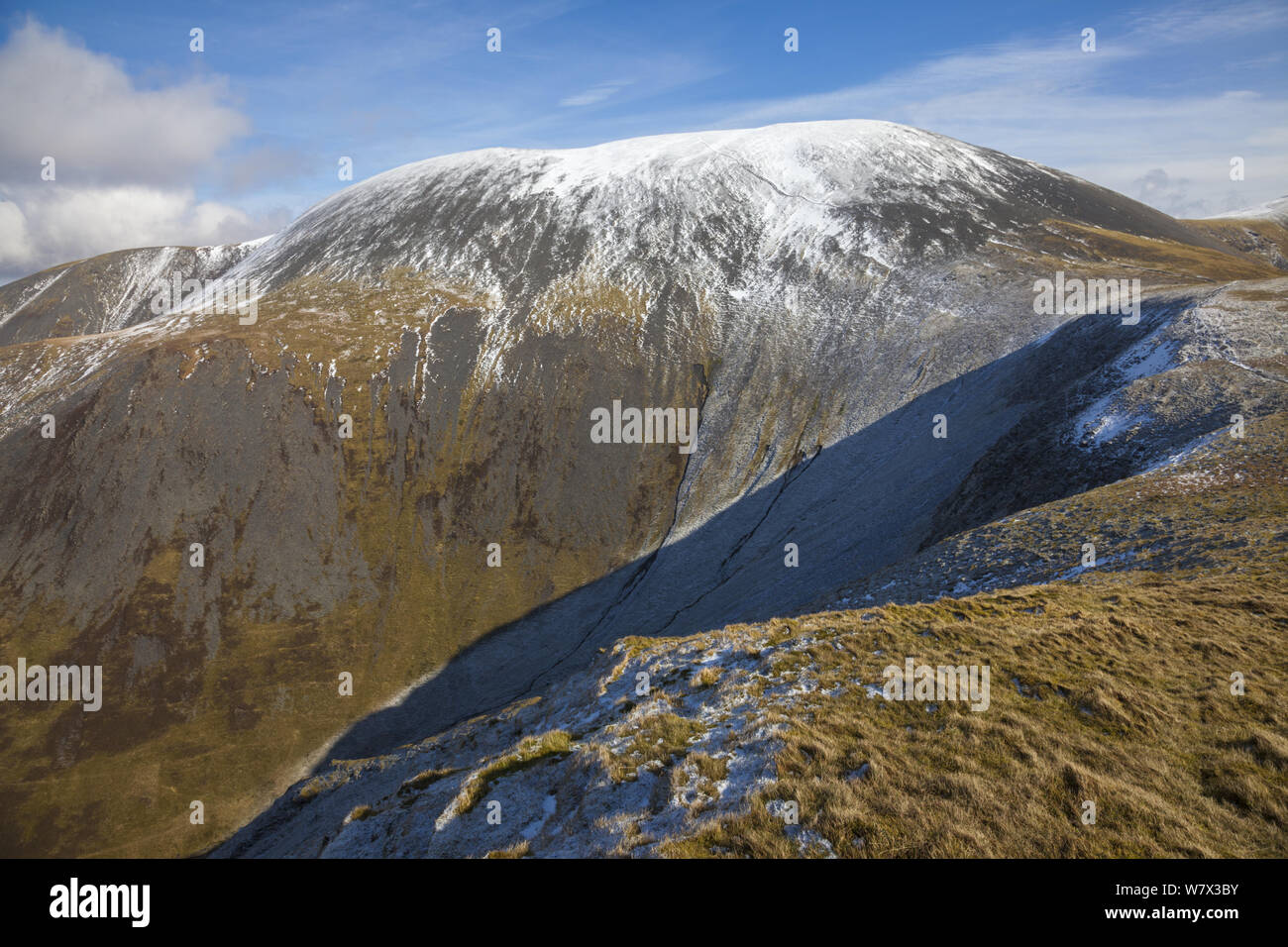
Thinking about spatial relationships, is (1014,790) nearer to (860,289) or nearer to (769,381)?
(769,381)

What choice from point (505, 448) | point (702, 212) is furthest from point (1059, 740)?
point (702, 212)

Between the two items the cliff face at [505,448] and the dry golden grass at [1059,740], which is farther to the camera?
the cliff face at [505,448]

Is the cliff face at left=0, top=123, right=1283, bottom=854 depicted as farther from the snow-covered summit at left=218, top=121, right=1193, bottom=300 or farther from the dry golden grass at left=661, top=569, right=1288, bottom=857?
the dry golden grass at left=661, top=569, right=1288, bottom=857

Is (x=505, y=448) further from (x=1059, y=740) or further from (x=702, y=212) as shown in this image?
(x=1059, y=740)

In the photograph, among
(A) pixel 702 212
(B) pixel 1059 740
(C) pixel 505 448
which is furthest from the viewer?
(A) pixel 702 212

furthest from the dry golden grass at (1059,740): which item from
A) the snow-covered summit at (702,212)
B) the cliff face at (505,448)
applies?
the snow-covered summit at (702,212)

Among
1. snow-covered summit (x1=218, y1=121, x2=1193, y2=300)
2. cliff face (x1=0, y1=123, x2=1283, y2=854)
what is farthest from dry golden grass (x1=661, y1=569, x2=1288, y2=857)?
snow-covered summit (x1=218, y1=121, x2=1193, y2=300)

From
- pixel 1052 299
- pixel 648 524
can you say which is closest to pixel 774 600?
pixel 648 524

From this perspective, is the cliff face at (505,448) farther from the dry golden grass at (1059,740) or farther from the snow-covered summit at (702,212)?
the dry golden grass at (1059,740)
